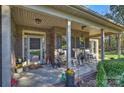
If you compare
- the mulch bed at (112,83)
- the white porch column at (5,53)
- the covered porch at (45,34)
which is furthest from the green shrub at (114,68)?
the white porch column at (5,53)

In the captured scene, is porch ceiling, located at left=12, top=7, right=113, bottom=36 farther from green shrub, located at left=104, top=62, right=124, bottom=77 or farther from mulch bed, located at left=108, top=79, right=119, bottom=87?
mulch bed, located at left=108, top=79, right=119, bottom=87

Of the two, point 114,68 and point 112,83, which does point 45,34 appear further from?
point 112,83

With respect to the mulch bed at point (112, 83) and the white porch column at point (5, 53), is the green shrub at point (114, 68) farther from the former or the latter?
the white porch column at point (5, 53)

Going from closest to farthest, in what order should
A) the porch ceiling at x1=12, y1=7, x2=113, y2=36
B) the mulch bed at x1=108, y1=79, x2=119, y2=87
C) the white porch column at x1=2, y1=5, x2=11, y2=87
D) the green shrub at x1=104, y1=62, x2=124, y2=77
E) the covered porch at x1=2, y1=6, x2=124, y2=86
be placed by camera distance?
the white porch column at x1=2, y1=5, x2=11, y2=87 < the mulch bed at x1=108, y1=79, x2=119, y2=87 < the green shrub at x1=104, y1=62, x2=124, y2=77 < the porch ceiling at x1=12, y1=7, x2=113, y2=36 < the covered porch at x1=2, y1=6, x2=124, y2=86

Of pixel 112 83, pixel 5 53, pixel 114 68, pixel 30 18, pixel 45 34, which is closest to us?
pixel 5 53

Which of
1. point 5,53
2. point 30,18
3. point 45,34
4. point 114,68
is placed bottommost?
point 114,68

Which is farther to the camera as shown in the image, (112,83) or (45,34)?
(45,34)

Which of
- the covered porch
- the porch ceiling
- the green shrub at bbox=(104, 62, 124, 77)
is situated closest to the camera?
the green shrub at bbox=(104, 62, 124, 77)

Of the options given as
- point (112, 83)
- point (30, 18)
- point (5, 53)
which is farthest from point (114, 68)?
point (30, 18)

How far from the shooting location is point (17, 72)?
9.62 m

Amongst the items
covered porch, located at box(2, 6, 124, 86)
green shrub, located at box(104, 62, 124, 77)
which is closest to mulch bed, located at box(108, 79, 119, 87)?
green shrub, located at box(104, 62, 124, 77)

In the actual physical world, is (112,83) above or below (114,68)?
below

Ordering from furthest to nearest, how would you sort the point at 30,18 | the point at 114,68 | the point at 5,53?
the point at 30,18 → the point at 114,68 → the point at 5,53

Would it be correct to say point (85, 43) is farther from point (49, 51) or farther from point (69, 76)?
point (69, 76)
